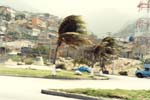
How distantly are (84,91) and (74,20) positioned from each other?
21768 mm

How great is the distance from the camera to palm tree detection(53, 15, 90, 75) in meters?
40.2

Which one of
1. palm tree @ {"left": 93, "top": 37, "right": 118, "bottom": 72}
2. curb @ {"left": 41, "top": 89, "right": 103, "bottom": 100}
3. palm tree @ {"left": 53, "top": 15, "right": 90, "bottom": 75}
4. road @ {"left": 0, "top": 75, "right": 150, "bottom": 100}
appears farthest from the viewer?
palm tree @ {"left": 93, "top": 37, "right": 118, "bottom": 72}

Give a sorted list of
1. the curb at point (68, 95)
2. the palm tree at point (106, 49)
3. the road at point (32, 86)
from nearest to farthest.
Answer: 1. the curb at point (68, 95)
2. the road at point (32, 86)
3. the palm tree at point (106, 49)

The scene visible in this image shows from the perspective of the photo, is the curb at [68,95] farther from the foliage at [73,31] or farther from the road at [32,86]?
the foliage at [73,31]

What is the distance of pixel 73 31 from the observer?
133 feet

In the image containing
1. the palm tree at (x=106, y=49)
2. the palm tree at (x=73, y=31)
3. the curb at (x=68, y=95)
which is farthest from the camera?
the palm tree at (x=106, y=49)

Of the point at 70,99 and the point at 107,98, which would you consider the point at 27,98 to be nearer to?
the point at 70,99

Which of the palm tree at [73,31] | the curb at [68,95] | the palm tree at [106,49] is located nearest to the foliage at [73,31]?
the palm tree at [73,31]

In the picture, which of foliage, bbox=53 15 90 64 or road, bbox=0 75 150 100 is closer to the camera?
road, bbox=0 75 150 100

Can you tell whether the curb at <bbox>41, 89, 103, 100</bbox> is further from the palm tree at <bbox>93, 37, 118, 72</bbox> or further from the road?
the palm tree at <bbox>93, 37, 118, 72</bbox>

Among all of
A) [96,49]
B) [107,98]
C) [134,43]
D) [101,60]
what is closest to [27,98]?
[107,98]

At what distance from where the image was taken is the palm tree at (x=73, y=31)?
40.2 metres

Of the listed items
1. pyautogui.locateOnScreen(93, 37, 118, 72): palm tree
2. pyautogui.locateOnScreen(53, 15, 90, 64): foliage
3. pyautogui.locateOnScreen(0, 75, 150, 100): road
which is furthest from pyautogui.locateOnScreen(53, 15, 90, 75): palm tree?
pyautogui.locateOnScreen(93, 37, 118, 72): palm tree

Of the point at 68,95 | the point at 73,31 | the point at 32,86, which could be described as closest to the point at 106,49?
the point at 73,31
